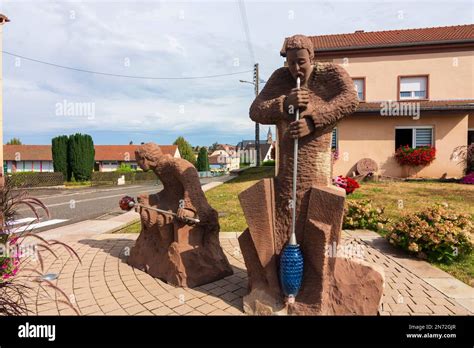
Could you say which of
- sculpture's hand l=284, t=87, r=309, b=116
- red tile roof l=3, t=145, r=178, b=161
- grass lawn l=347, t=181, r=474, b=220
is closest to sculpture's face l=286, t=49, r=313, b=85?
sculpture's hand l=284, t=87, r=309, b=116

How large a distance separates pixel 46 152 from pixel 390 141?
164 feet

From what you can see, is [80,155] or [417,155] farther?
[80,155]

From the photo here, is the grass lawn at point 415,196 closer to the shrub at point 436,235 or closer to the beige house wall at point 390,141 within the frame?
the shrub at point 436,235

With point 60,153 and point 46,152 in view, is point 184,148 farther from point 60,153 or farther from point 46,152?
point 60,153

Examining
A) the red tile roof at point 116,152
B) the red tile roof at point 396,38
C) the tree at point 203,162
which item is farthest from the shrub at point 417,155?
the red tile roof at point 116,152

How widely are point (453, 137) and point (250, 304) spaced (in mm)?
15610

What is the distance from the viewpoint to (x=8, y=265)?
6.59 ft

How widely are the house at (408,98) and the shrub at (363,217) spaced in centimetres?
850

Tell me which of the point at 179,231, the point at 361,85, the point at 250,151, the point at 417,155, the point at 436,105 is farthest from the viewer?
the point at 250,151

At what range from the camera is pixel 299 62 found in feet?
8.92

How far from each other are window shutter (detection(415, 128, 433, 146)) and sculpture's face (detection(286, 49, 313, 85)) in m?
14.3

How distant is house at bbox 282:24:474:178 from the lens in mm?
13789

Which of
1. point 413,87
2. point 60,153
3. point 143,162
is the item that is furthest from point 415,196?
point 60,153

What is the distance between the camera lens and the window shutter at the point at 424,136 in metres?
14.1
